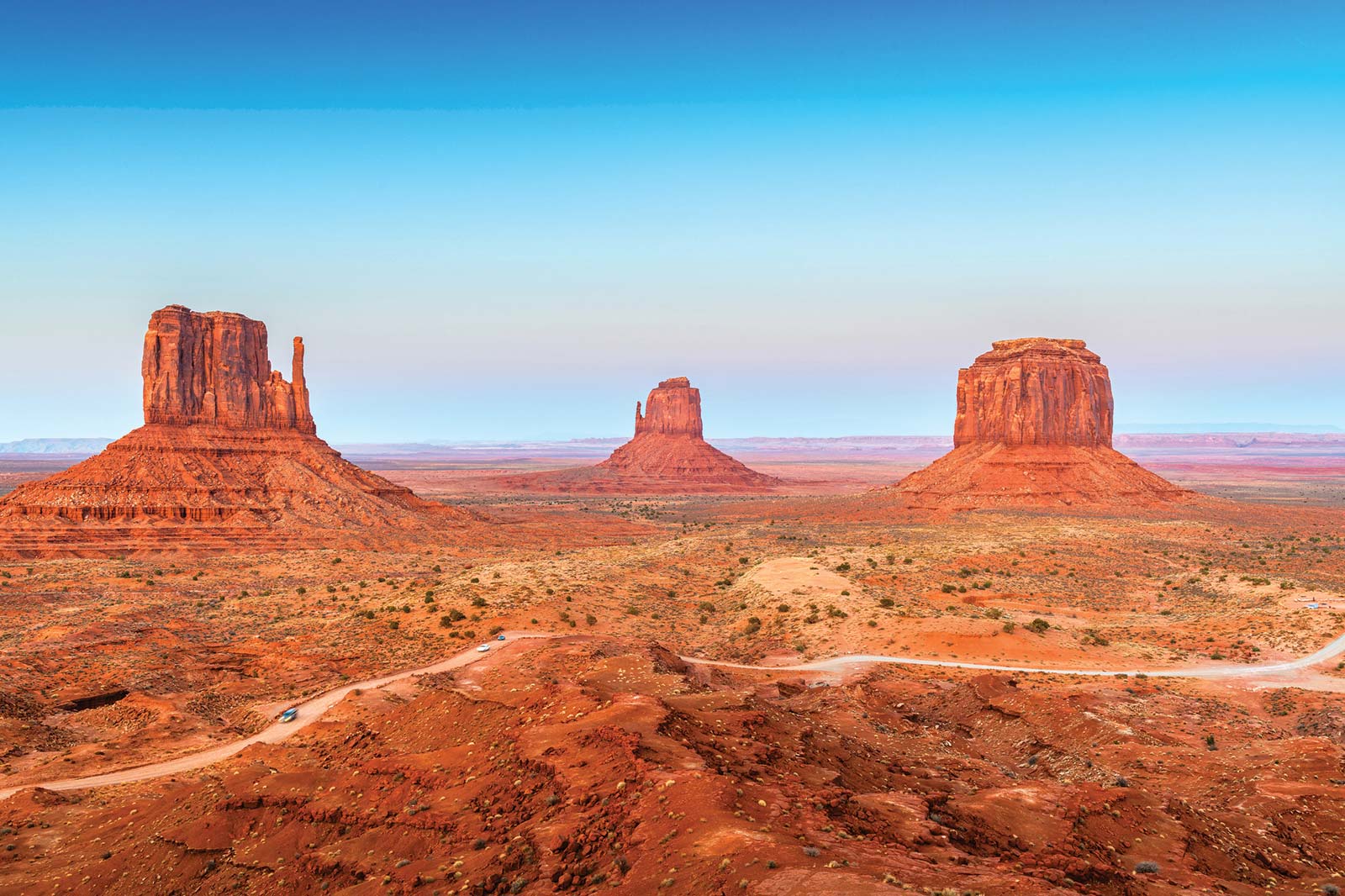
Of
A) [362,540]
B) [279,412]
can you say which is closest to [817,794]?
[362,540]

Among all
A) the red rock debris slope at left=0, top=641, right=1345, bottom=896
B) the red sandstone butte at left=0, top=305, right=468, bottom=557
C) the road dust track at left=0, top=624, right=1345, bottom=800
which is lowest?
the road dust track at left=0, top=624, right=1345, bottom=800

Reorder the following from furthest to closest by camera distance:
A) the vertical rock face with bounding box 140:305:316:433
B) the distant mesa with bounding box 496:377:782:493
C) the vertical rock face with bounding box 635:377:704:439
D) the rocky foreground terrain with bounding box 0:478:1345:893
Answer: the vertical rock face with bounding box 635:377:704:439
the distant mesa with bounding box 496:377:782:493
the vertical rock face with bounding box 140:305:316:433
the rocky foreground terrain with bounding box 0:478:1345:893

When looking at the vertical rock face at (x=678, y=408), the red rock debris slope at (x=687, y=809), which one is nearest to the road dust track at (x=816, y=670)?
the red rock debris slope at (x=687, y=809)

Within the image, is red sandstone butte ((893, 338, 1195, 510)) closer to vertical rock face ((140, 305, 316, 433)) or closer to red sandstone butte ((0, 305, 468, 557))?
red sandstone butte ((0, 305, 468, 557))

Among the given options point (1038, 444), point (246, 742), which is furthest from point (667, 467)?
point (246, 742)

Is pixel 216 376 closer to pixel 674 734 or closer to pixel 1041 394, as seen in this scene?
pixel 674 734

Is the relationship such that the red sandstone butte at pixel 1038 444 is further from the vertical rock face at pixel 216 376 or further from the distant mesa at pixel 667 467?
the vertical rock face at pixel 216 376

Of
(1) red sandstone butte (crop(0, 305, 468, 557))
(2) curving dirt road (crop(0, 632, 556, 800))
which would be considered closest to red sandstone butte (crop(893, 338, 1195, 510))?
(1) red sandstone butte (crop(0, 305, 468, 557))
